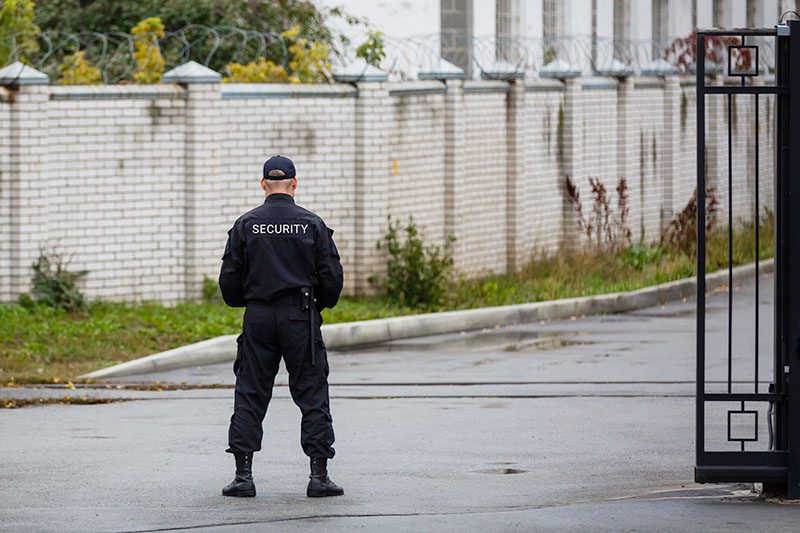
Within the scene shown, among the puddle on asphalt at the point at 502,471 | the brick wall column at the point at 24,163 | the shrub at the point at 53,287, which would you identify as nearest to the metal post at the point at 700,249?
the puddle on asphalt at the point at 502,471

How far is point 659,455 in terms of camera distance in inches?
403

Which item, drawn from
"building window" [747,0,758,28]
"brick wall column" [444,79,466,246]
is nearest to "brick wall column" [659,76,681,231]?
"brick wall column" [444,79,466,246]

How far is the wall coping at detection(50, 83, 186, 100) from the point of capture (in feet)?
54.5

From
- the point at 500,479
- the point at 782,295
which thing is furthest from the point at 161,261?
the point at 782,295

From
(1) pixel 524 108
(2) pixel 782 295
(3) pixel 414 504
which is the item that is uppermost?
(1) pixel 524 108

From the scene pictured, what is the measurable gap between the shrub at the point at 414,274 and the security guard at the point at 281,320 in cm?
976

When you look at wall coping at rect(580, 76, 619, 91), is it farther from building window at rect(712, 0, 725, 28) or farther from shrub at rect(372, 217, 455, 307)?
building window at rect(712, 0, 725, 28)

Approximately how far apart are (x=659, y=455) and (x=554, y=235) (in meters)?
13.1

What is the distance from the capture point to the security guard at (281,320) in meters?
8.72

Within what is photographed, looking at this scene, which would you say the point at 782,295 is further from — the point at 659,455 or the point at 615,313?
the point at 615,313

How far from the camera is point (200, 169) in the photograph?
57.8 ft

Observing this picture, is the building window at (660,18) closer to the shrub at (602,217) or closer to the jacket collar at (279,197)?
the shrub at (602,217)

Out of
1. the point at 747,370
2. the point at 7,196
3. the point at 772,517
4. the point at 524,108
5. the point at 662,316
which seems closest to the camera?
the point at 772,517

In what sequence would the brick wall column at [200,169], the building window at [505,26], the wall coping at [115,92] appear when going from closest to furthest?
the wall coping at [115,92] < the brick wall column at [200,169] < the building window at [505,26]
